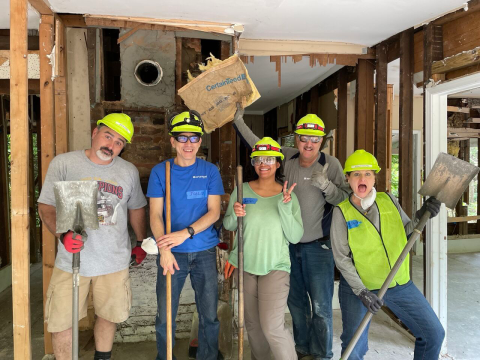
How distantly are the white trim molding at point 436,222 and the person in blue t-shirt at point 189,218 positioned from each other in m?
1.79

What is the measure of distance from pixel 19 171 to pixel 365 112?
3192 mm

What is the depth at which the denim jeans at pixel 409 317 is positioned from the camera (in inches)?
83.0

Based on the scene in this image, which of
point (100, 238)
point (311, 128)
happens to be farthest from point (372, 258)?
point (100, 238)

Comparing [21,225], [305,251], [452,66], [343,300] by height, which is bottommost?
[343,300]

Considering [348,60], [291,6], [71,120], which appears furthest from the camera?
[348,60]

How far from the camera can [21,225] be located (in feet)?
7.24

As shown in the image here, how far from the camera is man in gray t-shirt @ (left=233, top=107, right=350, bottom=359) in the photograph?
8.41 feet

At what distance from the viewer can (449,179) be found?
7.28ft

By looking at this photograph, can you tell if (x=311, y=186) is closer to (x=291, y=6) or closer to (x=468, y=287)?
(x=291, y=6)

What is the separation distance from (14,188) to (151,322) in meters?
1.62

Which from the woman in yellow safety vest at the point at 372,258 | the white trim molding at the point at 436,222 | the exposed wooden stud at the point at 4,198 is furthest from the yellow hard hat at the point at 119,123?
the exposed wooden stud at the point at 4,198

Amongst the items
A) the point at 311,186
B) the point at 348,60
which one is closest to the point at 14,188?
the point at 311,186

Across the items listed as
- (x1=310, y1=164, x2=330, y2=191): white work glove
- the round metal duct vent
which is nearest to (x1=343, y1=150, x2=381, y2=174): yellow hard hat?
(x1=310, y1=164, x2=330, y2=191): white work glove

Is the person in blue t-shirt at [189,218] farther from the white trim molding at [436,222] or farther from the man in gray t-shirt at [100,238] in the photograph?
the white trim molding at [436,222]
